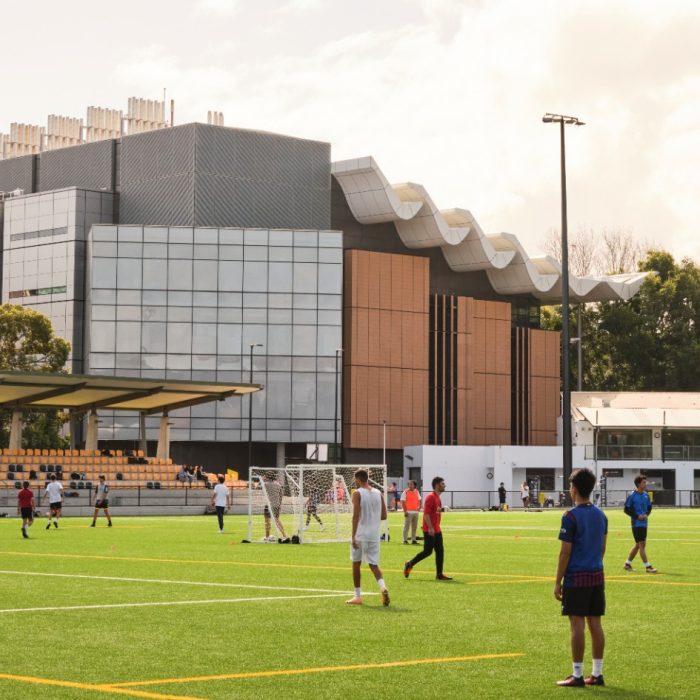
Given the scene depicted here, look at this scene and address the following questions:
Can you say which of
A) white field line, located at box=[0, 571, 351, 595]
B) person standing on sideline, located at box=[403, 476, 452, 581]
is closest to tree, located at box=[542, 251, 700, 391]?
person standing on sideline, located at box=[403, 476, 452, 581]

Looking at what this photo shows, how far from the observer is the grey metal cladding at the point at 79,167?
102312mm

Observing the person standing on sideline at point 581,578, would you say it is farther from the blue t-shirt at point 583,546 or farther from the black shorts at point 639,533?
the black shorts at point 639,533

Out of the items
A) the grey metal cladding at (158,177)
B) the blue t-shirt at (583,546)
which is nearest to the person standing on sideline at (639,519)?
the blue t-shirt at (583,546)

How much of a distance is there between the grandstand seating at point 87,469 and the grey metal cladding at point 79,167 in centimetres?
3337

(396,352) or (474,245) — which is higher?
(474,245)

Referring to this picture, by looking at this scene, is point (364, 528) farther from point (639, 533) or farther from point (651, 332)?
point (651, 332)

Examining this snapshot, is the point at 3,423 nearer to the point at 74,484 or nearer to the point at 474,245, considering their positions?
the point at 74,484

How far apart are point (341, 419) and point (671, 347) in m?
35.3

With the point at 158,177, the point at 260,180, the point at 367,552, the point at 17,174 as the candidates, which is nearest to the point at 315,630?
the point at 367,552

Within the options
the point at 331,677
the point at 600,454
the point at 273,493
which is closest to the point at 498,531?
the point at 273,493

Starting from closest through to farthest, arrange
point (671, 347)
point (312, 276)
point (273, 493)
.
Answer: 1. point (273, 493)
2. point (312, 276)
3. point (671, 347)

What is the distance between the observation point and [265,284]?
96.9 metres

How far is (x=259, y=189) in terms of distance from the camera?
99.5 m

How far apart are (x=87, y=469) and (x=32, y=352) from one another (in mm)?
20916
